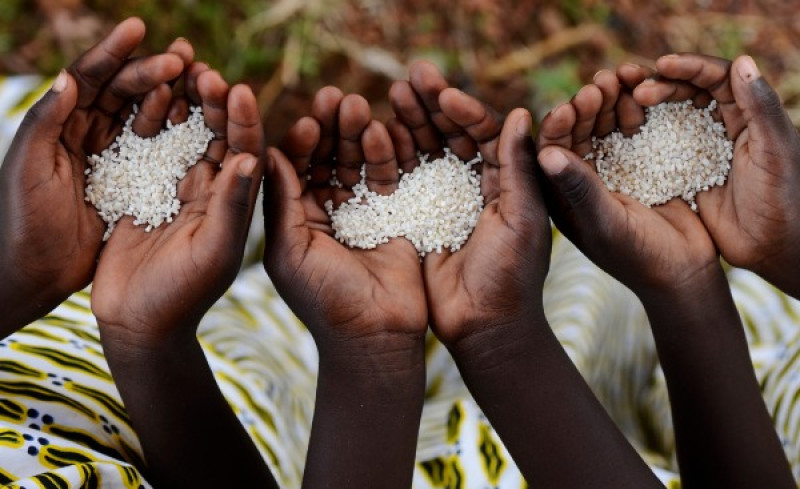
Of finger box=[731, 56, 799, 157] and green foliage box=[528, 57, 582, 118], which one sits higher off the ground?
finger box=[731, 56, 799, 157]

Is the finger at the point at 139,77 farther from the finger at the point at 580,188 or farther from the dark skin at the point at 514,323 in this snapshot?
the finger at the point at 580,188

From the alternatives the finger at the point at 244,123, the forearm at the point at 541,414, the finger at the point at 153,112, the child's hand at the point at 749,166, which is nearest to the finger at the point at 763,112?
the child's hand at the point at 749,166

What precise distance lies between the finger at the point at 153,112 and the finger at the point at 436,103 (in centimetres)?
30

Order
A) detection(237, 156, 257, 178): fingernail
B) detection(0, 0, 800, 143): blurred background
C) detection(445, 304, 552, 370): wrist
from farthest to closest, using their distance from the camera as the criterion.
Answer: detection(0, 0, 800, 143): blurred background → detection(445, 304, 552, 370): wrist → detection(237, 156, 257, 178): fingernail

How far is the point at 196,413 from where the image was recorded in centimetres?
112

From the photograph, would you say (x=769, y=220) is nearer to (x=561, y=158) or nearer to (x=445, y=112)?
(x=561, y=158)

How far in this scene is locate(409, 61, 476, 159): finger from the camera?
Answer: 1122 mm

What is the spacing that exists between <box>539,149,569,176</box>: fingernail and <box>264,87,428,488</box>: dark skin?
0.68ft

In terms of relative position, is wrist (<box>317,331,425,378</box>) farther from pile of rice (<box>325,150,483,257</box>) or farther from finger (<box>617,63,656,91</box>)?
finger (<box>617,63,656,91</box>)

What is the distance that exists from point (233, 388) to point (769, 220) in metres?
0.76

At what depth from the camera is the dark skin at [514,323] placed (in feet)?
3.56

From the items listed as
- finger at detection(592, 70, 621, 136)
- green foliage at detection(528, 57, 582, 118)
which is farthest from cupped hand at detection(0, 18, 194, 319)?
green foliage at detection(528, 57, 582, 118)

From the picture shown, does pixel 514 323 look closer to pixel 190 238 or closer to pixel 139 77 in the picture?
pixel 190 238

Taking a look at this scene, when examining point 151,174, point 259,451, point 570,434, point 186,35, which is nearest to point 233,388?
point 259,451
